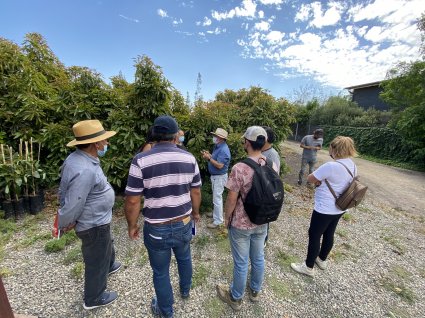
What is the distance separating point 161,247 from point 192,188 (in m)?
0.64

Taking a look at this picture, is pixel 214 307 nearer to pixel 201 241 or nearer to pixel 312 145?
pixel 201 241

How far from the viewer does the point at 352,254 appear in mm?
3816

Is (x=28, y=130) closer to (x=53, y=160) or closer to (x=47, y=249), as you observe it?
(x=53, y=160)

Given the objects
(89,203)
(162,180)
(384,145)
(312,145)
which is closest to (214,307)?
(162,180)

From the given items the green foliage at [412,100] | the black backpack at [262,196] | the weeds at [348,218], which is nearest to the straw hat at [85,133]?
the black backpack at [262,196]

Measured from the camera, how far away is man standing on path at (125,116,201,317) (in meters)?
1.90

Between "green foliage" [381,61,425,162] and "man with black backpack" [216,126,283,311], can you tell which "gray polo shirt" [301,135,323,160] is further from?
"green foliage" [381,61,425,162]

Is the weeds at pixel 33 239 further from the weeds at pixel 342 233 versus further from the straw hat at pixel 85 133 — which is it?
the weeds at pixel 342 233

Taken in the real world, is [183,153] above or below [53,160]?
above

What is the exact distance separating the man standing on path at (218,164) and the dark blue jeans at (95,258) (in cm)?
207

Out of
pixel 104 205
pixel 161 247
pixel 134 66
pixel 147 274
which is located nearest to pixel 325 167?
pixel 161 247

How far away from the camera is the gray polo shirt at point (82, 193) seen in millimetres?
1885

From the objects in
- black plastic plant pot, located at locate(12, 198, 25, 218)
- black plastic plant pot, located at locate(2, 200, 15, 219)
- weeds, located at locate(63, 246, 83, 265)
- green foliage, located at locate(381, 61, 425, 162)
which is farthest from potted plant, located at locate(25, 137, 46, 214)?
green foliage, located at locate(381, 61, 425, 162)

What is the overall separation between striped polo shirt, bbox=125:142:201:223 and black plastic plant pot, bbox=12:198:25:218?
3868mm
